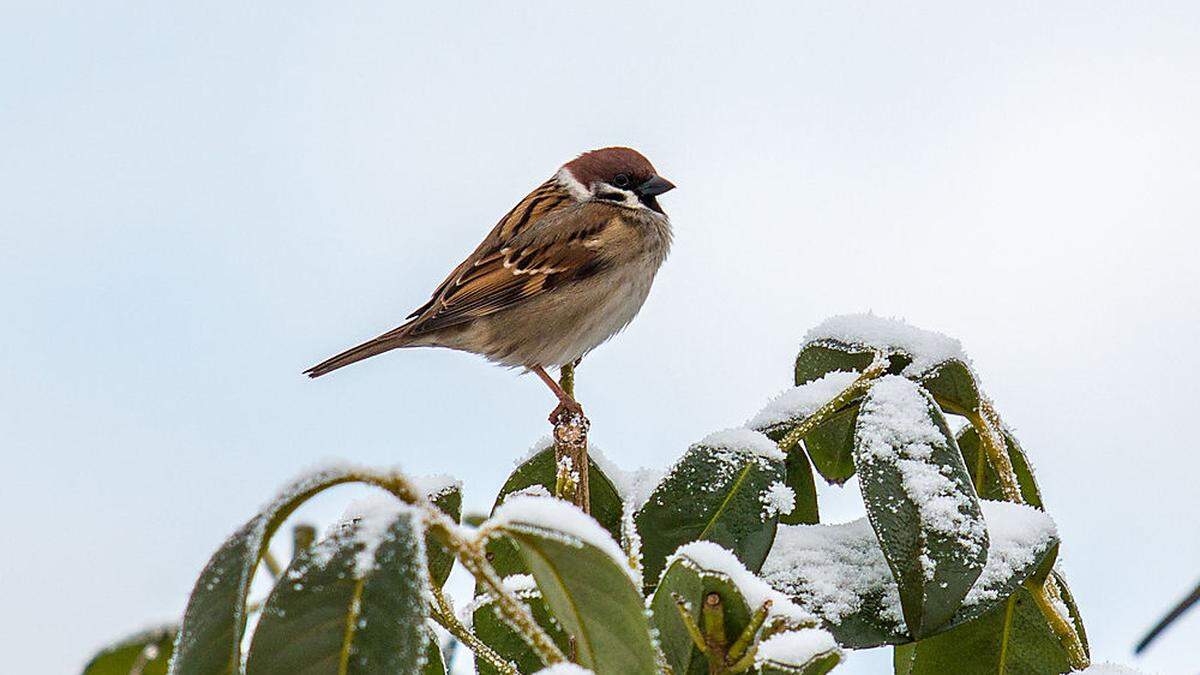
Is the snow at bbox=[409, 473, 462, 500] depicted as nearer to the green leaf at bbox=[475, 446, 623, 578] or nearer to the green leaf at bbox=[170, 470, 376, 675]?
the green leaf at bbox=[475, 446, 623, 578]

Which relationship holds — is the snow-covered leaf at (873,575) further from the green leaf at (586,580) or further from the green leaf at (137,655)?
the green leaf at (137,655)

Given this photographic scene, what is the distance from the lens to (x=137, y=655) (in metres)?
1.30

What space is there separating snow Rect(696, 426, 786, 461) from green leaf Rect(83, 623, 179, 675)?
568 millimetres

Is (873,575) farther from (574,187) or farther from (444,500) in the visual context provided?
(574,187)

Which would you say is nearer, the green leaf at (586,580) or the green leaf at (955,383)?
the green leaf at (586,580)

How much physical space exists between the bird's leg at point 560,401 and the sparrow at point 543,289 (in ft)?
0.40

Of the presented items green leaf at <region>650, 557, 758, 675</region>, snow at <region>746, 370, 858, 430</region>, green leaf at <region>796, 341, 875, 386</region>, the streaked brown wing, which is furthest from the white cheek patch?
green leaf at <region>650, 557, 758, 675</region>

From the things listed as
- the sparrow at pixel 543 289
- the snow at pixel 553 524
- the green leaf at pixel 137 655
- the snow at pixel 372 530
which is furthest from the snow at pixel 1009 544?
the sparrow at pixel 543 289

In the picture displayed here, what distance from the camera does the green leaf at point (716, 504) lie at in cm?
134

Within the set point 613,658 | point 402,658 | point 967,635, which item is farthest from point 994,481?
point 402,658

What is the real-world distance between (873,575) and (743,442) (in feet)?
0.61

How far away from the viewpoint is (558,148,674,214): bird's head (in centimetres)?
398

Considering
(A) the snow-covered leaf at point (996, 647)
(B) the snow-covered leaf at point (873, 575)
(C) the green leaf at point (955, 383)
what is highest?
(C) the green leaf at point (955, 383)

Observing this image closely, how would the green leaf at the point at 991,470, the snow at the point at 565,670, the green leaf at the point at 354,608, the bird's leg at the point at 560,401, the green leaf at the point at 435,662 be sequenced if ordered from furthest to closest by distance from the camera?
the bird's leg at the point at 560,401
the green leaf at the point at 991,470
the green leaf at the point at 435,662
the green leaf at the point at 354,608
the snow at the point at 565,670
